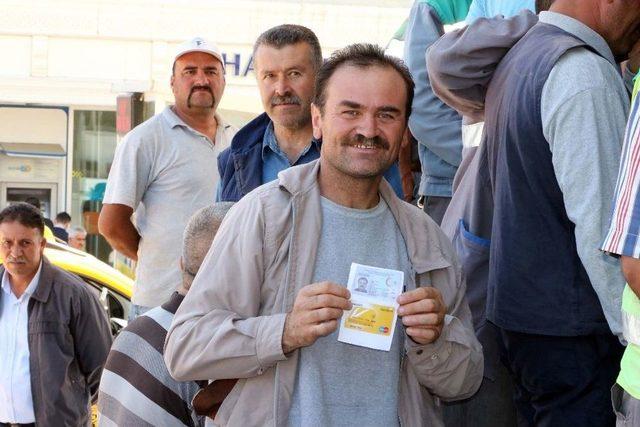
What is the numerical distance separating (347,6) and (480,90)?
1374 centimetres

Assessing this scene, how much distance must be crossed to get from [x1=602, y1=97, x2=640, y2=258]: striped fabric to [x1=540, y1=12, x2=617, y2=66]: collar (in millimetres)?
986

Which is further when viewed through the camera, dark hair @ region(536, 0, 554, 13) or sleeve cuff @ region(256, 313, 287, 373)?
dark hair @ region(536, 0, 554, 13)

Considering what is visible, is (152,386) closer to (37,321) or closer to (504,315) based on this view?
(504,315)

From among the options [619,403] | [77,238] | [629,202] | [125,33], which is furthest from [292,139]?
[77,238]

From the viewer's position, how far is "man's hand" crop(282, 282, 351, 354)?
2961 millimetres

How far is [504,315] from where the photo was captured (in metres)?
3.45

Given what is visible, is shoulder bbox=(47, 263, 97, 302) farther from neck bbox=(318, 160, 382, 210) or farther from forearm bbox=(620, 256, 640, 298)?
forearm bbox=(620, 256, 640, 298)

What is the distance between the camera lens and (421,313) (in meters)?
3.06

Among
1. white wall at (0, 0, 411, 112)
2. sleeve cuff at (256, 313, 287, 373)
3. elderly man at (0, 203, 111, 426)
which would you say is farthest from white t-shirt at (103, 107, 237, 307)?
white wall at (0, 0, 411, 112)

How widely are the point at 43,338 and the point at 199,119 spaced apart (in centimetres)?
229

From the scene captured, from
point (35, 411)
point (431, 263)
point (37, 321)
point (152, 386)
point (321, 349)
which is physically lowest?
point (35, 411)

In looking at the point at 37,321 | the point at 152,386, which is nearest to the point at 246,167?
the point at 152,386

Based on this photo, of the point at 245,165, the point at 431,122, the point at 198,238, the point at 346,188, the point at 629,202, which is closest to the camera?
the point at 629,202

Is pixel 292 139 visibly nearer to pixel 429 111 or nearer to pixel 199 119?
pixel 429 111
